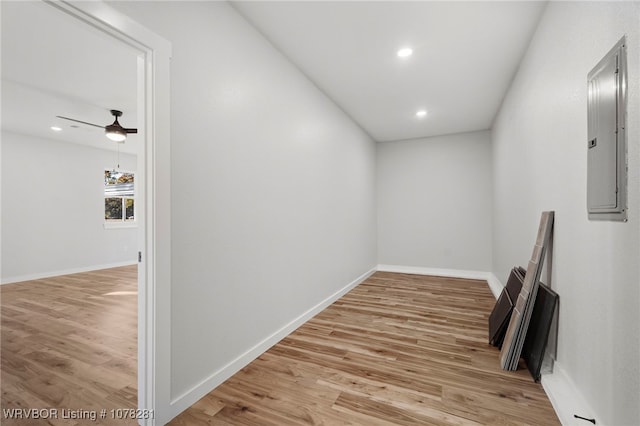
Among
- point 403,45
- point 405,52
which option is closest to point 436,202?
point 405,52

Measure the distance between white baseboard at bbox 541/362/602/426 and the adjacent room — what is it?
15mm

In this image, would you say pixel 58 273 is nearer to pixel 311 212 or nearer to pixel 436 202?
pixel 311 212

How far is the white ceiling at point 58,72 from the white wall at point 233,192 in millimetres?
477

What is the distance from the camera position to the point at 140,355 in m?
1.55

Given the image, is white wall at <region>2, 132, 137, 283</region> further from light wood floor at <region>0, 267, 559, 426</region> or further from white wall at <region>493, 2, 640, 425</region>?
white wall at <region>493, 2, 640, 425</region>

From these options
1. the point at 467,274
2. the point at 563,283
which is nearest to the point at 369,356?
the point at 563,283

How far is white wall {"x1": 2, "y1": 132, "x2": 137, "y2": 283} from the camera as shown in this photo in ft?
17.5

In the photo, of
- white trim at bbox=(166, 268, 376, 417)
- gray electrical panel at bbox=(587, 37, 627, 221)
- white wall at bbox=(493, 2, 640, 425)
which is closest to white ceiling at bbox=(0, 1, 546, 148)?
white wall at bbox=(493, 2, 640, 425)

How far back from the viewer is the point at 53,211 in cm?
591

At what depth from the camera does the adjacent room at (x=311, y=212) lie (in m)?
1.44

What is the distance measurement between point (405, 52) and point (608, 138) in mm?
1965

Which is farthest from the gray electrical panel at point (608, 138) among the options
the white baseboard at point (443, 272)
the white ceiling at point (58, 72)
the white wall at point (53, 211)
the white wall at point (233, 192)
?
the white wall at point (53, 211)

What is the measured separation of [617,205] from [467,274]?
4.68 m

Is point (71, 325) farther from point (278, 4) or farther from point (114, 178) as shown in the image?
point (114, 178)
